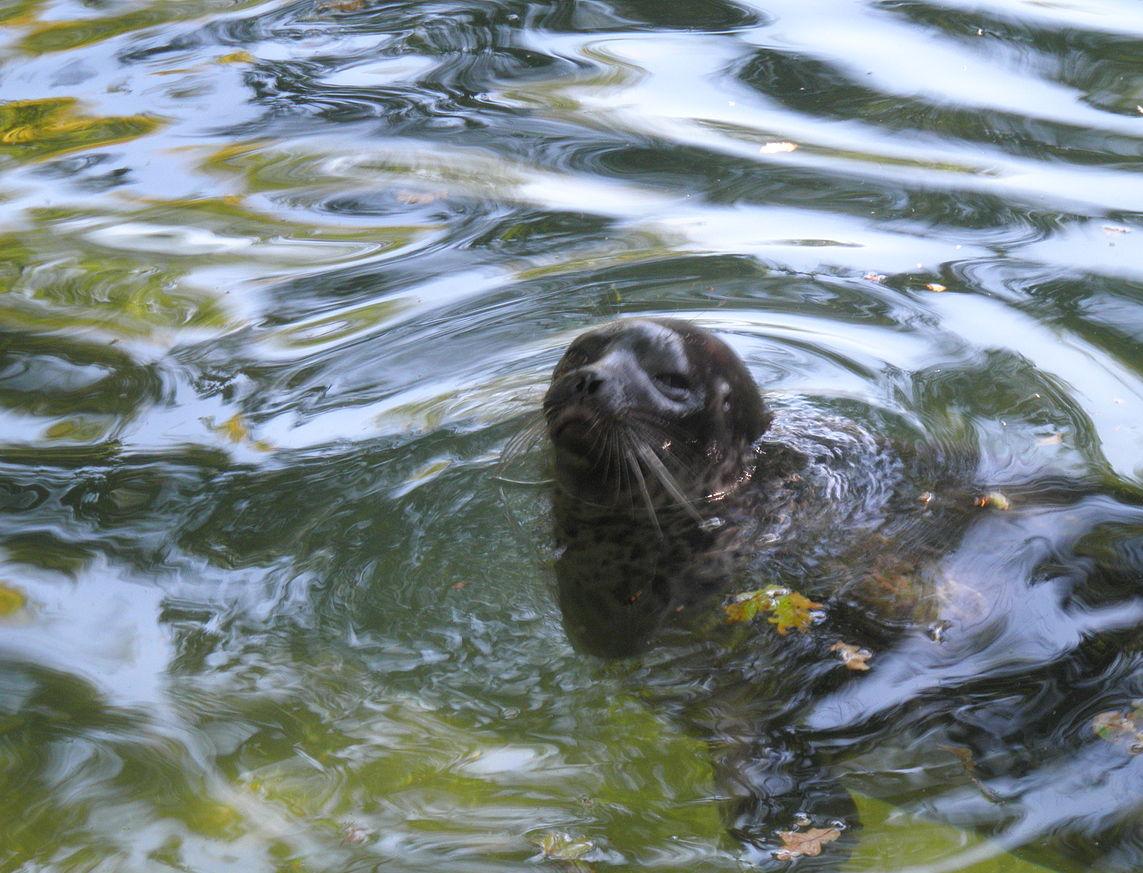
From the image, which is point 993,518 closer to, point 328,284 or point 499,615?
point 499,615

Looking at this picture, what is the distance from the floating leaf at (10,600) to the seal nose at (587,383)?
227 centimetres

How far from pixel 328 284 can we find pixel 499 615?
3.14 m

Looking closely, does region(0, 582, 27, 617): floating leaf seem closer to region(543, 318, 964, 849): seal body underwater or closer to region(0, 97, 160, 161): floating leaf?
region(543, 318, 964, 849): seal body underwater

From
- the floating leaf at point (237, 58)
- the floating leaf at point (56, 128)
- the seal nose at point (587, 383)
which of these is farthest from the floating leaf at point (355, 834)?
A: the floating leaf at point (237, 58)

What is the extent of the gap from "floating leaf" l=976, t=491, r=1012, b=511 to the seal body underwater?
217 mm

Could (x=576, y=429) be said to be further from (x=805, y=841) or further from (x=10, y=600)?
(x=10, y=600)

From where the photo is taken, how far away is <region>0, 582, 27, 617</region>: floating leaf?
5.48m

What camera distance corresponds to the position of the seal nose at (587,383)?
5.05 m

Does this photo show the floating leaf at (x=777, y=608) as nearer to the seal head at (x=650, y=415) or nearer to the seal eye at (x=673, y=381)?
the seal head at (x=650, y=415)

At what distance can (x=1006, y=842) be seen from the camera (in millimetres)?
4312

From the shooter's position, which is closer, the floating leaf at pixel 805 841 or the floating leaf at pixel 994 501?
the floating leaf at pixel 805 841

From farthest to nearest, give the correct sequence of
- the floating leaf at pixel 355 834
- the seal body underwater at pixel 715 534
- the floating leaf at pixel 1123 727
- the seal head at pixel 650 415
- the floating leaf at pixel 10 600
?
the floating leaf at pixel 10 600 < the seal head at pixel 650 415 < the seal body underwater at pixel 715 534 < the floating leaf at pixel 1123 727 < the floating leaf at pixel 355 834

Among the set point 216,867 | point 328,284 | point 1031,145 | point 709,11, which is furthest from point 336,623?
point 709,11

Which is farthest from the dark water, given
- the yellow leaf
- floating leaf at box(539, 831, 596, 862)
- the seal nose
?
the seal nose
